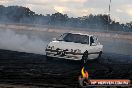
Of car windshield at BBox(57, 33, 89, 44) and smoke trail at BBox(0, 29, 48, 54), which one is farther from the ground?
car windshield at BBox(57, 33, 89, 44)

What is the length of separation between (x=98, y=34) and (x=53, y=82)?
30.3m

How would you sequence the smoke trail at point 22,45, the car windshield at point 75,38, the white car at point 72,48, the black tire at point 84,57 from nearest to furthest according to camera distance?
the white car at point 72,48 → the black tire at point 84,57 → the car windshield at point 75,38 → the smoke trail at point 22,45

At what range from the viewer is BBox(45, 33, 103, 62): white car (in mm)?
14688

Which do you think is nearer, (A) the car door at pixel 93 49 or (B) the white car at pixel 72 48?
(B) the white car at pixel 72 48

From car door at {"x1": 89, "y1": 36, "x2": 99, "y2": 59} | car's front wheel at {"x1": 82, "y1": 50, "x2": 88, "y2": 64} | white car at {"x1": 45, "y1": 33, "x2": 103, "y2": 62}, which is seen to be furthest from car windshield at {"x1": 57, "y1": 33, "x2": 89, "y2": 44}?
car's front wheel at {"x1": 82, "y1": 50, "x2": 88, "y2": 64}

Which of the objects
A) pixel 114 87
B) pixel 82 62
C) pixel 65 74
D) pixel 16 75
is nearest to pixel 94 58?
pixel 82 62

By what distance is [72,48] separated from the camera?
14703 mm

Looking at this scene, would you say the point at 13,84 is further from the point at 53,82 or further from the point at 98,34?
the point at 98,34

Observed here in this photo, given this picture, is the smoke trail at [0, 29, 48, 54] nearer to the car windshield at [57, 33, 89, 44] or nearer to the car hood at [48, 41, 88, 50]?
the car windshield at [57, 33, 89, 44]

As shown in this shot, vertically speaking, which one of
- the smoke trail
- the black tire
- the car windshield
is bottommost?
the smoke trail

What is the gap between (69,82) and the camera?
Answer: 973 centimetres

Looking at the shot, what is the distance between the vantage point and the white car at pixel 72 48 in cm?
1469

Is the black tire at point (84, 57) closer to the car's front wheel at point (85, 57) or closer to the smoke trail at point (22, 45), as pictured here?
the car's front wheel at point (85, 57)

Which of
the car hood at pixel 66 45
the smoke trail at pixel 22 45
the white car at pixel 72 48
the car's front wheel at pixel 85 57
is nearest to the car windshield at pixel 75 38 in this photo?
the white car at pixel 72 48
